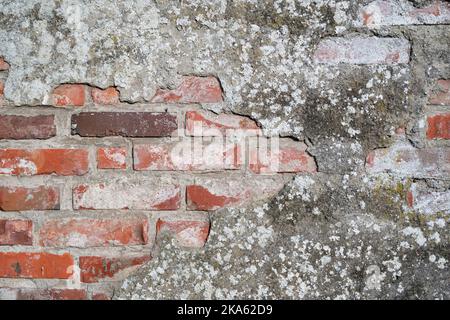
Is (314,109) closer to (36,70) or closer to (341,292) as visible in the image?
(341,292)

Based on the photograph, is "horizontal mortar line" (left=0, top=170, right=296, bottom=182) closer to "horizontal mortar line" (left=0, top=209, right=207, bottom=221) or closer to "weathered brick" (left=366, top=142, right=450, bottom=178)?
"horizontal mortar line" (left=0, top=209, right=207, bottom=221)

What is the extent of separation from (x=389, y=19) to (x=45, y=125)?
0.98 m

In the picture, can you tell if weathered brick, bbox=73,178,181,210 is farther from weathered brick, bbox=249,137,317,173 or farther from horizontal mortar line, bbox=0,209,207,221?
weathered brick, bbox=249,137,317,173

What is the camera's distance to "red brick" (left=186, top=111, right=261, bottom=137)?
43.3 inches

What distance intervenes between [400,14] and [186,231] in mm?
827

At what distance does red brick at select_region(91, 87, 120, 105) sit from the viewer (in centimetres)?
110

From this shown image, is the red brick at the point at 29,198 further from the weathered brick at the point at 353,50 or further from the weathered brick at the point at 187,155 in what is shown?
the weathered brick at the point at 353,50

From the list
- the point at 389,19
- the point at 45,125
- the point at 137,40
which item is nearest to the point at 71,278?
the point at 45,125

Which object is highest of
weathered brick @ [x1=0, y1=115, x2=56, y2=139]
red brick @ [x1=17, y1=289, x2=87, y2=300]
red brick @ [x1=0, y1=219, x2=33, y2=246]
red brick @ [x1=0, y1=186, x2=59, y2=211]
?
weathered brick @ [x1=0, y1=115, x2=56, y2=139]

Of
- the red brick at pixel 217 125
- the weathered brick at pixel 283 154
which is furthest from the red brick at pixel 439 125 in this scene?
the red brick at pixel 217 125

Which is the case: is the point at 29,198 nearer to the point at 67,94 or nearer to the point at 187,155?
the point at 67,94

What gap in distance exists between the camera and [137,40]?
1.09 m

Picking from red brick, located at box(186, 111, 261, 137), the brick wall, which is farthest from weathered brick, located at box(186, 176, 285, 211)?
red brick, located at box(186, 111, 261, 137)

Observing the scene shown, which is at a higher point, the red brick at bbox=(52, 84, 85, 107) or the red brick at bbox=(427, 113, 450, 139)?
the red brick at bbox=(52, 84, 85, 107)
